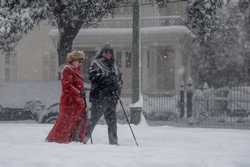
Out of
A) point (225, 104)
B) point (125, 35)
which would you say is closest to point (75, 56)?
point (225, 104)

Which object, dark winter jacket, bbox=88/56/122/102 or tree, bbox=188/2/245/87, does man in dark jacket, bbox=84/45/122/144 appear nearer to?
dark winter jacket, bbox=88/56/122/102

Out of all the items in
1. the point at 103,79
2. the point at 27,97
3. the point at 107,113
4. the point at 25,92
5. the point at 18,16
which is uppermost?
the point at 18,16

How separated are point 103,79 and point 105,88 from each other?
0.49 ft

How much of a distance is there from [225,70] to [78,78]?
22241 millimetres

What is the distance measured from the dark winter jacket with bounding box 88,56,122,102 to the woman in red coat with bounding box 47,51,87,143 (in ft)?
0.75

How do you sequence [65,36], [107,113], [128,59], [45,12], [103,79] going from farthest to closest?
1. [128,59]
2. [65,36]
3. [45,12]
4. [107,113]
5. [103,79]

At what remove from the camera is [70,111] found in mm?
10023

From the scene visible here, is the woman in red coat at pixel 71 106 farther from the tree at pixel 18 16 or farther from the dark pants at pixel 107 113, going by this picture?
the tree at pixel 18 16

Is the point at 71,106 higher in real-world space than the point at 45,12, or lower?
lower

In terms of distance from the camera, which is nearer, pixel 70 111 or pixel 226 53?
pixel 70 111

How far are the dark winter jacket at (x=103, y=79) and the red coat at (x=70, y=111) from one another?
239 mm

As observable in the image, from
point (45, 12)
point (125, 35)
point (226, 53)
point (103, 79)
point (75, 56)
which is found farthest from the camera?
point (226, 53)

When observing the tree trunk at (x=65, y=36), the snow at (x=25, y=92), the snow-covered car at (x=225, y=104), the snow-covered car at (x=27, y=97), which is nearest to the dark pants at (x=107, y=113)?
the snow-covered car at (x=27, y=97)

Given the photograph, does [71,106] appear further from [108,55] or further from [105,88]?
[108,55]
